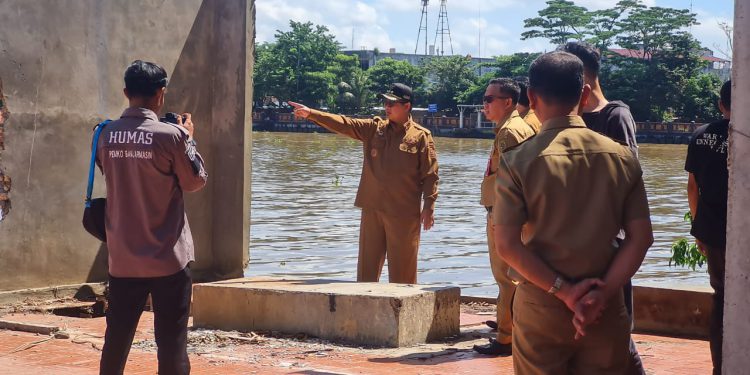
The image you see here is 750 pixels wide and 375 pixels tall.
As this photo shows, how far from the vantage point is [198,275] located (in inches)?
354

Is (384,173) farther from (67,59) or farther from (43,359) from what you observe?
(43,359)

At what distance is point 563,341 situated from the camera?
3438 mm

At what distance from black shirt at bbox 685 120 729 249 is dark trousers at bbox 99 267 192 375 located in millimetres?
2345

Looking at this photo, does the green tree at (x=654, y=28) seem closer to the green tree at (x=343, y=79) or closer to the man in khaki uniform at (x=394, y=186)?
the green tree at (x=343, y=79)

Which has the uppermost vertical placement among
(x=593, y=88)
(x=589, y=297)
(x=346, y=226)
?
(x=593, y=88)

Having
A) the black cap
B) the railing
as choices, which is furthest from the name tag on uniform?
the railing

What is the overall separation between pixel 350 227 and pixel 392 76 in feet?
244

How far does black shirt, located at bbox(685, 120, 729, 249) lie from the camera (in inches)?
190

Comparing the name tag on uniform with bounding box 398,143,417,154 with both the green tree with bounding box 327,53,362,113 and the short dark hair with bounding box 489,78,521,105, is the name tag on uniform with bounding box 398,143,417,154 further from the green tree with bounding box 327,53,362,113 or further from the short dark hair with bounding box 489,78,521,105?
the green tree with bounding box 327,53,362,113

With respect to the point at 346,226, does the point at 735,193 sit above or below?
above

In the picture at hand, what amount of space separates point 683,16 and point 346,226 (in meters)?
68.1

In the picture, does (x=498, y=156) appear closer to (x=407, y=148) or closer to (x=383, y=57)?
(x=407, y=148)

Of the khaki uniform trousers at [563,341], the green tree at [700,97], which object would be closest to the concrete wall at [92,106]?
the khaki uniform trousers at [563,341]

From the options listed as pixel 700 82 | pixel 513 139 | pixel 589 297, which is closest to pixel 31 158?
pixel 513 139
